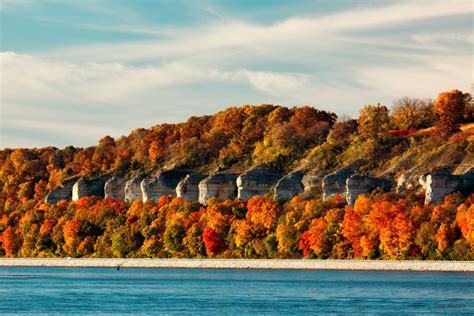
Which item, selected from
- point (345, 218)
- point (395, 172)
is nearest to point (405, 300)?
point (345, 218)

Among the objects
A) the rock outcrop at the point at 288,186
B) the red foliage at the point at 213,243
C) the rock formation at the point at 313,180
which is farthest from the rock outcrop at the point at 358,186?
the red foliage at the point at 213,243

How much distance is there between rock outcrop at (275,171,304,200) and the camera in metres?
192

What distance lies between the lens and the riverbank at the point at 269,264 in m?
148

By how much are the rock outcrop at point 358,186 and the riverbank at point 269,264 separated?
16950 mm

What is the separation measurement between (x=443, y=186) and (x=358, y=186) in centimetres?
1531

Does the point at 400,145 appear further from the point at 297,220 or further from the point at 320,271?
the point at 320,271

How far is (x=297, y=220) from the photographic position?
6845 inches

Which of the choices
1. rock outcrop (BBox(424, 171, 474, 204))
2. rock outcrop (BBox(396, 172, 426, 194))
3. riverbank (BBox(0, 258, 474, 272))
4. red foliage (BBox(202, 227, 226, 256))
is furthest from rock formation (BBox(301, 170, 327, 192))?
rock outcrop (BBox(424, 171, 474, 204))

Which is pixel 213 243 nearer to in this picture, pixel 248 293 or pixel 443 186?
pixel 443 186

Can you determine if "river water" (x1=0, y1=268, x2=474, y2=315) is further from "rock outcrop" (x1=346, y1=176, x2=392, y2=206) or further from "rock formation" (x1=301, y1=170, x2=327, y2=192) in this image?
"rock formation" (x1=301, y1=170, x2=327, y2=192)

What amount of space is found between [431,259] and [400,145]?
47763 mm

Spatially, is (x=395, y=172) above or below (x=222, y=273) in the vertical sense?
above

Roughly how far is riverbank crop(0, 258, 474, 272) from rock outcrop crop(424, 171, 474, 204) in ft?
52.2

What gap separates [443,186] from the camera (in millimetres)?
166500
